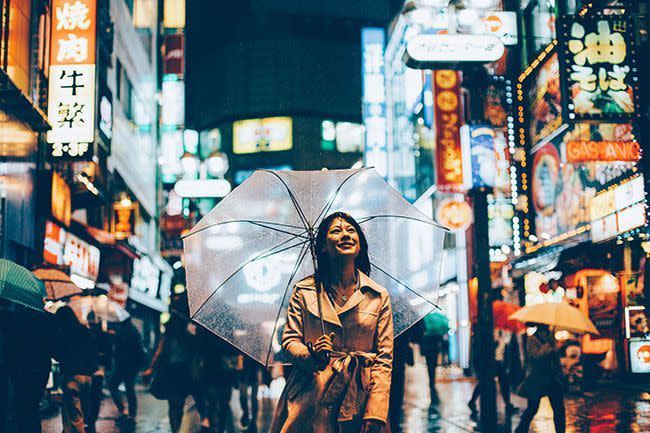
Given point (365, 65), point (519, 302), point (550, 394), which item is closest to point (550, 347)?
point (550, 394)

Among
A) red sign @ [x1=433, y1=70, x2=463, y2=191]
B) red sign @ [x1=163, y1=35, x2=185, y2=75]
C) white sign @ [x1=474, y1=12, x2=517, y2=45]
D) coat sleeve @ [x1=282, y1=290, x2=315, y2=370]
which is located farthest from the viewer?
red sign @ [x1=163, y1=35, x2=185, y2=75]

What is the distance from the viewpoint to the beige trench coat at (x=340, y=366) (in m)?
4.40

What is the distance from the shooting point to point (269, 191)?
227 inches

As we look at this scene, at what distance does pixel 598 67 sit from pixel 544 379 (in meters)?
7.11

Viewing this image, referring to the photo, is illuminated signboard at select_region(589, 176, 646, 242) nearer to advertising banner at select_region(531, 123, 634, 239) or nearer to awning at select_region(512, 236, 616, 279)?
advertising banner at select_region(531, 123, 634, 239)

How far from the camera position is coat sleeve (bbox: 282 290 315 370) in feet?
14.4

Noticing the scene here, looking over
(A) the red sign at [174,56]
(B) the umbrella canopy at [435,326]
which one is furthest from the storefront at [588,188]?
(A) the red sign at [174,56]

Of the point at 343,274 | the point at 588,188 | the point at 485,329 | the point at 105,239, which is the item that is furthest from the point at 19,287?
the point at 105,239

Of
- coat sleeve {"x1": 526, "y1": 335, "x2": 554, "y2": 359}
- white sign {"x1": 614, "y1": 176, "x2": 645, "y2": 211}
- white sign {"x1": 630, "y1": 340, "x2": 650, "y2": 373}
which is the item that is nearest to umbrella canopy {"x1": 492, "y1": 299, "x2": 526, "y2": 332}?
white sign {"x1": 614, "y1": 176, "x2": 645, "y2": 211}

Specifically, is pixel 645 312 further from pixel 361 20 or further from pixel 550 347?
pixel 361 20

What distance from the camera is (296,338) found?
4.57m

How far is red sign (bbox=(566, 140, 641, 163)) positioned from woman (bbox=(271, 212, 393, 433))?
1313 cm

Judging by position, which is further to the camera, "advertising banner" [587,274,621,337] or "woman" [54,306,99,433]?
"advertising banner" [587,274,621,337]

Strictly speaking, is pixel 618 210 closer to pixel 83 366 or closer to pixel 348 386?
pixel 83 366
